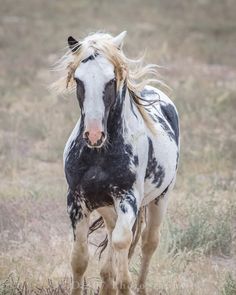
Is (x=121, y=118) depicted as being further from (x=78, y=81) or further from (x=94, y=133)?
(x=94, y=133)

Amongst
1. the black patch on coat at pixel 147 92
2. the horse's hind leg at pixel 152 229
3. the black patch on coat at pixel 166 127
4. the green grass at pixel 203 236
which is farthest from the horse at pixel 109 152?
the green grass at pixel 203 236

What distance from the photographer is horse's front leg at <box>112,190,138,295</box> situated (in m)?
5.36

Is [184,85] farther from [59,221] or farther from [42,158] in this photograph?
[59,221]

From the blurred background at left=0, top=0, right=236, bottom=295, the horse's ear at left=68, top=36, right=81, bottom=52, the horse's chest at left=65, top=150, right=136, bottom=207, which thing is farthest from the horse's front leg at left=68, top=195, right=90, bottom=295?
the horse's ear at left=68, top=36, right=81, bottom=52

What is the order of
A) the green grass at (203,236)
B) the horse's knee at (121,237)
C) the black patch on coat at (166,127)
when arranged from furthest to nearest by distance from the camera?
the green grass at (203,236) < the black patch on coat at (166,127) < the horse's knee at (121,237)

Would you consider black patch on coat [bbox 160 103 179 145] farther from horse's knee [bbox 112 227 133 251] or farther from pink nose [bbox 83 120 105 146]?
pink nose [bbox 83 120 105 146]

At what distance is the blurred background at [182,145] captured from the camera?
7008 mm

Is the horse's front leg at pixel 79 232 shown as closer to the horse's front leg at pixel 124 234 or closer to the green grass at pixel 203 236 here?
the horse's front leg at pixel 124 234

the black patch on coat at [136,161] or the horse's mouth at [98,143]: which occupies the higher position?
the horse's mouth at [98,143]

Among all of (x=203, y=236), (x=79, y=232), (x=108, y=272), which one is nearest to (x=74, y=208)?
(x=79, y=232)

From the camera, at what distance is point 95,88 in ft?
16.9

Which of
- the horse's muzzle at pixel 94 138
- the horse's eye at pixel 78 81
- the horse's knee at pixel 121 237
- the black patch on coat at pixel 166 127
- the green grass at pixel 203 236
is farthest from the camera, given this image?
the green grass at pixel 203 236

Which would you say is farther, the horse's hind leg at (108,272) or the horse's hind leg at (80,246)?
the horse's hind leg at (108,272)

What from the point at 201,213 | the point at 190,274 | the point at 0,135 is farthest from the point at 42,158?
the point at 190,274
